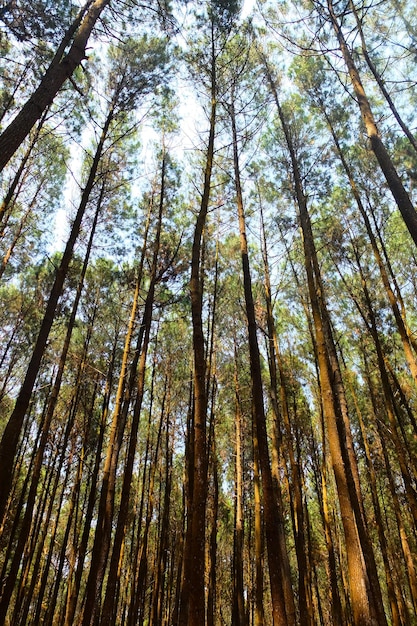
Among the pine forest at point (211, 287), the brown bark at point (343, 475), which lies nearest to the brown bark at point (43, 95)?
the pine forest at point (211, 287)

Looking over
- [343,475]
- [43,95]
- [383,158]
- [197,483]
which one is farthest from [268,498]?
[43,95]

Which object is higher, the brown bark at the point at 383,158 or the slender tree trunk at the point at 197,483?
the brown bark at the point at 383,158

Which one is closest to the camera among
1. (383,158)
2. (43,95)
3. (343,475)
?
(43,95)

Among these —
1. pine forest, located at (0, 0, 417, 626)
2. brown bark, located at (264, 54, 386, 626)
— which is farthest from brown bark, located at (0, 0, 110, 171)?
brown bark, located at (264, 54, 386, 626)

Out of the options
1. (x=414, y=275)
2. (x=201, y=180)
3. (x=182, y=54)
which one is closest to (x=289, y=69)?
(x=182, y=54)

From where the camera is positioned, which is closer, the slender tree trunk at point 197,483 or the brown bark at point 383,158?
the slender tree trunk at point 197,483

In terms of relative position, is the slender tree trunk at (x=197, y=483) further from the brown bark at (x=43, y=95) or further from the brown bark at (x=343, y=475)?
the brown bark at (x=43, y=95)

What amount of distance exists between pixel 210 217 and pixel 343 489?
780 centimetres

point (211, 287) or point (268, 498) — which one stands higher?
point (211, 287)

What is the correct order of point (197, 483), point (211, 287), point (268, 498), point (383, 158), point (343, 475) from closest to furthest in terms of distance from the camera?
1. point (197, 483)
2. point (383, 158)
3. point (268, 498)
4. point (343, 475)
5. point (211, 287)

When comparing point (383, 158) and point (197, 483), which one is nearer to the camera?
point (197, 483)

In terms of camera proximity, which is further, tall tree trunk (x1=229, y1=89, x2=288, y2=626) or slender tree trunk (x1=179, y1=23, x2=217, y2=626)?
tall tree trunk (x1=229, y1=89, x2=288, y2=626)

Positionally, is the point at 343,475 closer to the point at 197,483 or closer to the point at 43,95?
the point at 197,483

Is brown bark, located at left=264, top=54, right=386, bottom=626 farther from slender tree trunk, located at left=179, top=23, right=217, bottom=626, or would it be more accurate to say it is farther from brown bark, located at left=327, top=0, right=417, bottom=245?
brown bark, located at left=327, top=0, right=417, bottom=245
